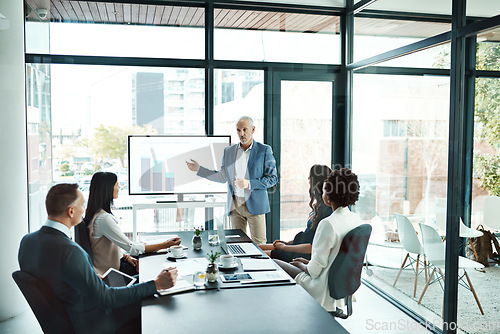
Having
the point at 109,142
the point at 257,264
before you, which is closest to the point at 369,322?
the point at 257,264

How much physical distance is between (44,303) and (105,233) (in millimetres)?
1037

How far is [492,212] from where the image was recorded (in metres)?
2.91

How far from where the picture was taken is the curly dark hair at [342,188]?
269 centimetres

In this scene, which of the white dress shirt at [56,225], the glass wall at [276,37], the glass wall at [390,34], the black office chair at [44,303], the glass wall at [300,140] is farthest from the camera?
the glass wall at [300,140]

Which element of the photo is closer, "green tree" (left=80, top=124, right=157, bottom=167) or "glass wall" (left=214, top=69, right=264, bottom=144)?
"green tree" (left=80, top=124, right=157, bottom=167)

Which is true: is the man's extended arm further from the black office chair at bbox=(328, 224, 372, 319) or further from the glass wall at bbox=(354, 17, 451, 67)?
the black office chair at bbox=(328, 224, 372, 319)

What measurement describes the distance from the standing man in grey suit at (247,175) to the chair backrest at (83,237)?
6.23 ft

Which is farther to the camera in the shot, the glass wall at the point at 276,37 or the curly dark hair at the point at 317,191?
the glass wall at the point at 276,37

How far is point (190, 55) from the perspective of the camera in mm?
4922

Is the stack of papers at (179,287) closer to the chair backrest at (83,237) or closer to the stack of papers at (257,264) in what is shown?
the stack of papers at (257,264)

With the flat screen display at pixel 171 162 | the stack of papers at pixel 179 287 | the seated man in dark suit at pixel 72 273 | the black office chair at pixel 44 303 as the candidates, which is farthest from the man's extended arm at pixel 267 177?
the black office chair at pixel 44 303

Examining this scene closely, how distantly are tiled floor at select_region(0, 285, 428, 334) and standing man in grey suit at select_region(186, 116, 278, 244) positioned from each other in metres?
1.30

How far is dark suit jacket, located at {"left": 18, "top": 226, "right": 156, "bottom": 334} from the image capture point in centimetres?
194

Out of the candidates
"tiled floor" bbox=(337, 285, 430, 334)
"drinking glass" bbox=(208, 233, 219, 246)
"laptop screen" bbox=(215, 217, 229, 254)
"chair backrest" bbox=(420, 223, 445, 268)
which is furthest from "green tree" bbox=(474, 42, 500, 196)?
"drinking glass" bbox=(208, 233, 219, 246)
